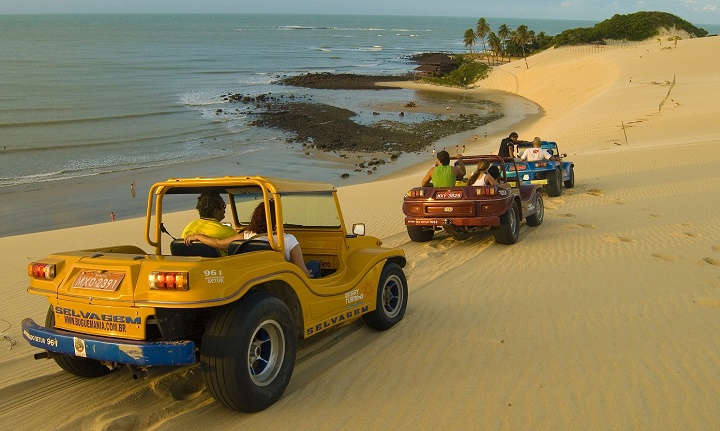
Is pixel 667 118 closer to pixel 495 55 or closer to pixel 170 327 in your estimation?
pixel 170 327

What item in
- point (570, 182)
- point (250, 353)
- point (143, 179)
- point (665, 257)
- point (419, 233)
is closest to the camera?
point (250, 353)

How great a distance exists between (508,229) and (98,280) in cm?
824

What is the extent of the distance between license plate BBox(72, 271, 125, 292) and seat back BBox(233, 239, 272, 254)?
40.4 inches

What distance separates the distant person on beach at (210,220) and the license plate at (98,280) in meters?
0.92

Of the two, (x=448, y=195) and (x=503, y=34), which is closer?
(x=448, y=195)

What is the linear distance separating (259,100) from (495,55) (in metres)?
58.2

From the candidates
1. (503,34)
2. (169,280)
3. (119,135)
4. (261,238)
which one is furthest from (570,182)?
(503,34)

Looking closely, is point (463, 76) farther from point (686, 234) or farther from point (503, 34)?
point (686, 234)

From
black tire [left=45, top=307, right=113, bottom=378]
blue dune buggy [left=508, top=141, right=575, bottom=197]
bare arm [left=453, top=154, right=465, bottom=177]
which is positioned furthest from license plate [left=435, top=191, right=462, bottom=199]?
black tire [left=45, top=307, right=113, bottom=378]

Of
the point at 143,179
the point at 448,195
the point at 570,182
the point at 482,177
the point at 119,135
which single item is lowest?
the point at 570,182

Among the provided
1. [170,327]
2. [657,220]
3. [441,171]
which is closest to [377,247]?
[170,327]

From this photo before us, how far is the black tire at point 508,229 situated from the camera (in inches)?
460

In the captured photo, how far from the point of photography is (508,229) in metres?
11.7

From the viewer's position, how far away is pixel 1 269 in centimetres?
1067
